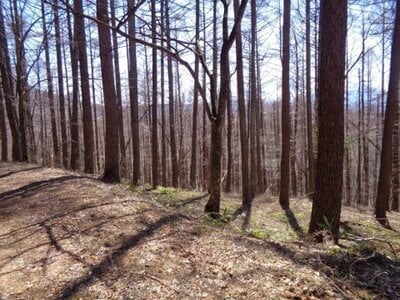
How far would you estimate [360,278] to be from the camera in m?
3.35

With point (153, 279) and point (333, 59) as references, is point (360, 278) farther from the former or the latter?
point (333, 59)

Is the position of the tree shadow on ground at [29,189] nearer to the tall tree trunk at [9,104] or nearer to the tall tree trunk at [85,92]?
the tall tree trunk at [85,92]

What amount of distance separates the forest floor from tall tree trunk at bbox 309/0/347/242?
69 centimetres

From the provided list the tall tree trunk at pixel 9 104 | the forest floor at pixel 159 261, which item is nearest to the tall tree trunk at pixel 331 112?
the forest floor at pixel 159 261

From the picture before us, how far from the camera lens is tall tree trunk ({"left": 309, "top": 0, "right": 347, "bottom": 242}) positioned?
4.82 meters

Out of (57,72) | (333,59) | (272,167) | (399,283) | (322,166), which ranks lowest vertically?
(272,167)

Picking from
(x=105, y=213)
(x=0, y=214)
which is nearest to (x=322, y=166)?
(x=105, y=213)

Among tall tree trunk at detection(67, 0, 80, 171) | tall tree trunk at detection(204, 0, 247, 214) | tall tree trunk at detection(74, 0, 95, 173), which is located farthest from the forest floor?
tall tree trunk at detection(67, 0, 80, 171)

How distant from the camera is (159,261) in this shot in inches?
146

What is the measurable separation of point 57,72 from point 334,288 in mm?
17242

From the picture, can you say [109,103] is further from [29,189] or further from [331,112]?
[331,112]

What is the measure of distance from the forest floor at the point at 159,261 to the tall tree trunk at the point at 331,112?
692 millimetres

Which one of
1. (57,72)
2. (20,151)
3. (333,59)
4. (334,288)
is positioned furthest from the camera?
(57,72)

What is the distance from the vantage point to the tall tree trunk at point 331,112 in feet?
15.8
